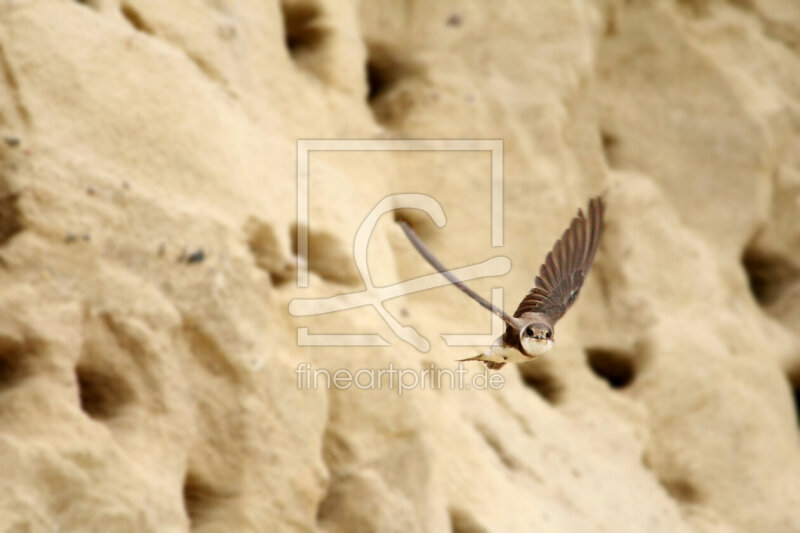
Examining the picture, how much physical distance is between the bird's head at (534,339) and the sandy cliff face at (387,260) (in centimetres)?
89

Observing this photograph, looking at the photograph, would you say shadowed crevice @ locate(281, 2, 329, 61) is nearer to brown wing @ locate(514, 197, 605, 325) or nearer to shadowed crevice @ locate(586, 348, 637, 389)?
shadowed crevice @ locate(586, 348, 637, 389)

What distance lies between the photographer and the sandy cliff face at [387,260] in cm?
303

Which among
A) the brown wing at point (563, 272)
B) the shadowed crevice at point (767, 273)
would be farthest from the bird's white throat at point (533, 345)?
the shadowed crevice at point (767, 273)

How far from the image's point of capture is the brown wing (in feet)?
9.19

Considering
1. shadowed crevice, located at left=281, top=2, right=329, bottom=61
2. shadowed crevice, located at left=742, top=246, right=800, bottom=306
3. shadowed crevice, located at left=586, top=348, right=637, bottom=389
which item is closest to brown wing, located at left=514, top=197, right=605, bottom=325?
shadowed crevice, located at left=281, top=2, right=329, bottom=61

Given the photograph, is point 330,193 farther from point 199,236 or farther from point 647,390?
point 647,390

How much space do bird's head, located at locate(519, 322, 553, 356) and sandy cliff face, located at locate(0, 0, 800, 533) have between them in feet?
2.92

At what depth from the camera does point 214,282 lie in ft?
10.6

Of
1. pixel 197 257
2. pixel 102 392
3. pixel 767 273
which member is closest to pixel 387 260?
pixel 197 257

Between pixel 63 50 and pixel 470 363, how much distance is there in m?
1.49

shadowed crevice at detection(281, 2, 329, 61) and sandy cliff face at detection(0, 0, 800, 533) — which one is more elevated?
shadowed crevice at detection(281, 2, 329, 61)

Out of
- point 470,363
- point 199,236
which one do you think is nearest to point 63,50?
point 199,236

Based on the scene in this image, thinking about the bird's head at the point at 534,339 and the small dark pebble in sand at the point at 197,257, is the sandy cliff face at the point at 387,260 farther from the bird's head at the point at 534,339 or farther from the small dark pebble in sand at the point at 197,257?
the bird's head at the point at 534,339

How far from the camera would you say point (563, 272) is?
2.86 metres
